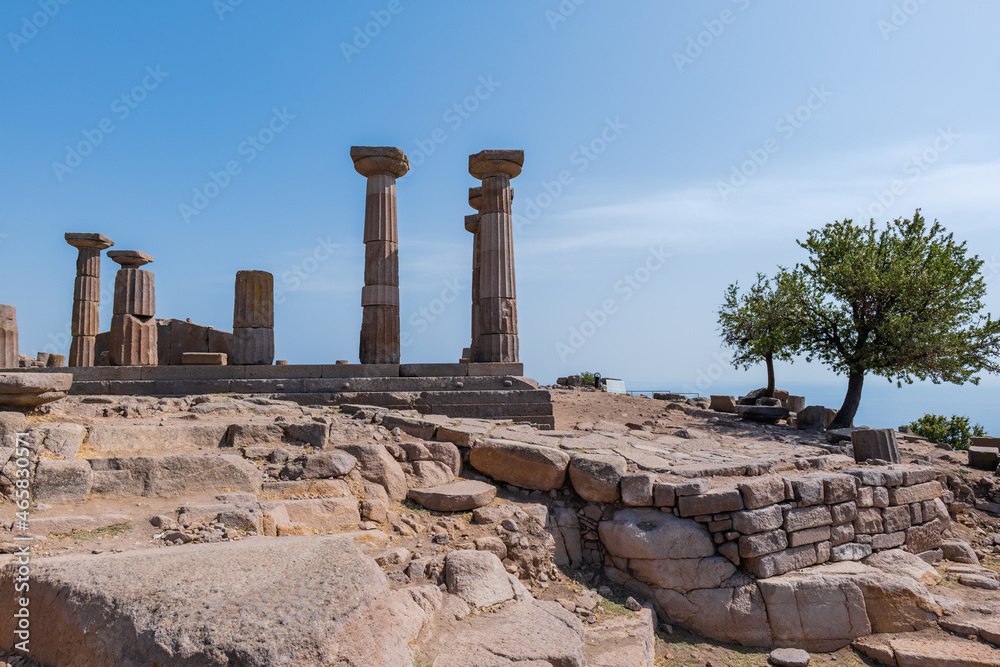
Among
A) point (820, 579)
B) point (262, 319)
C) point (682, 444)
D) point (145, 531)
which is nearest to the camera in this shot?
point (145, 531)

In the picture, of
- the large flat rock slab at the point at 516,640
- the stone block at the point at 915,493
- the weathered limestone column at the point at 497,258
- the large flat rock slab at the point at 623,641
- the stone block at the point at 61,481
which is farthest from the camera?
the weathered limestone column at the point at 497,258

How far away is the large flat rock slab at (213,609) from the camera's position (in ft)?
8.99

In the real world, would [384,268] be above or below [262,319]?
above

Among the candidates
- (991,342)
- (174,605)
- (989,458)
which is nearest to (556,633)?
(174,605)

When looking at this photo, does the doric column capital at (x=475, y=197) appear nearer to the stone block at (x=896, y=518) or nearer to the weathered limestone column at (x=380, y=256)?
the weathered limestone column at (x=380, y=256)

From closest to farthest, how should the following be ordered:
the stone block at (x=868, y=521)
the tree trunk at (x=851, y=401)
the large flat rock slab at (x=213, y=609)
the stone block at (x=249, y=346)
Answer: the large flat rock slab at (x=213, y=609), the stone block at (x=868, y=521), the stone block at (x=249, y=346), the tree trunk at (x=851, y=401)

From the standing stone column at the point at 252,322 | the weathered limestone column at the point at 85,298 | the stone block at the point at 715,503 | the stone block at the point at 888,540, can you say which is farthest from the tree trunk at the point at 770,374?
the weathered limestone column at the point at 85,298

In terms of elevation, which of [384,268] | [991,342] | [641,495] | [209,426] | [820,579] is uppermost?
[384,268]

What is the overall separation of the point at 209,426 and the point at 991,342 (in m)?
17.3

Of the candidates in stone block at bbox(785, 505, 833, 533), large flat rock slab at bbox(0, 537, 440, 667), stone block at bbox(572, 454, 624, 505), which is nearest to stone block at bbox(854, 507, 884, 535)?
stone block at bbox(785, 505, 833, 533)

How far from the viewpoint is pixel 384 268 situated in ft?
40.5

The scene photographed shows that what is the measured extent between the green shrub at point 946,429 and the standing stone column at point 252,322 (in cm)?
1603

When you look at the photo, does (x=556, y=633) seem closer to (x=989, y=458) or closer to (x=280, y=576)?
(x=280, y=576)

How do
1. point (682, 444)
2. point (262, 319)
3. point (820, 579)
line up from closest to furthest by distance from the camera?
1. point (820, 579)
2. point (682, 444)
3. point (262, 319)
